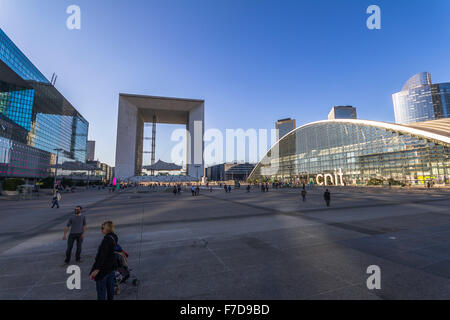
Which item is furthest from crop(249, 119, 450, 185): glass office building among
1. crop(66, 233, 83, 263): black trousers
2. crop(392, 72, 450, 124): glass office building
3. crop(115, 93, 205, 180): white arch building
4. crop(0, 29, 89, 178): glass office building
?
crop(392, 72, 450, 124): glass office building

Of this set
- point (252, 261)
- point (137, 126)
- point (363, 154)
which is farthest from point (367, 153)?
point (137, 126)

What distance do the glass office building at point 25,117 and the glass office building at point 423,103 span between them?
721 feet

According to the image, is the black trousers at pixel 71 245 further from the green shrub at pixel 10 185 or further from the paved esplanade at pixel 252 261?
the green shrub at pixel 10 185

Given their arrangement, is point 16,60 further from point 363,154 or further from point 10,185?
point 363,154

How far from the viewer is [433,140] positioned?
5275cm

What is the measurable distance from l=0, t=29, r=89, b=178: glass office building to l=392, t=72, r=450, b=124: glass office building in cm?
21987

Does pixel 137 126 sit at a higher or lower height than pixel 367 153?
higher

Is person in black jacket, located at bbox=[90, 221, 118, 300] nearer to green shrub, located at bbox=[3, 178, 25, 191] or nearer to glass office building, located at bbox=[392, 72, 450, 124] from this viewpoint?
green shrub, located at bbox=[3, 178, 25, 191]

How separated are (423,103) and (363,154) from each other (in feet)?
465

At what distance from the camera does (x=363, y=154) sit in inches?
2689

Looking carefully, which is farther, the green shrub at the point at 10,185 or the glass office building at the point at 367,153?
the glass office building at the point at 367,153

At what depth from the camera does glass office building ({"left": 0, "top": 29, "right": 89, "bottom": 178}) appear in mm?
52784

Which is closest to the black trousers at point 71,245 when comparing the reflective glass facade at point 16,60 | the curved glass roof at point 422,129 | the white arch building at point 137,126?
the white arch building at point 137,126

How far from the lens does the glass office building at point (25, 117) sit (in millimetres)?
52784
